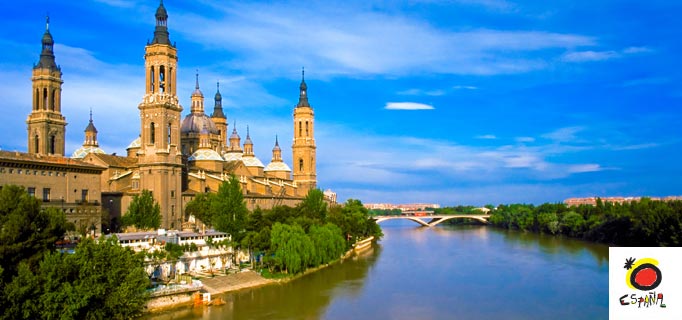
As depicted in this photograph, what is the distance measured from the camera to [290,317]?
20.7 m

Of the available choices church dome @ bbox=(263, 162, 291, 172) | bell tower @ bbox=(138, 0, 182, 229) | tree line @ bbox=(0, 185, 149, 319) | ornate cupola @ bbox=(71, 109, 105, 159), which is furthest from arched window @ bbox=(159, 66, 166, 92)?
church dome @ bbox=(263, 162, 291, 172)

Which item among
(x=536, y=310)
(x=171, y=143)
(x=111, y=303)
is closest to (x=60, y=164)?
(x=171, y=143)

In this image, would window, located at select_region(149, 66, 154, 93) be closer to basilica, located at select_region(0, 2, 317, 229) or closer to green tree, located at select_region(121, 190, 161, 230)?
basilica, located at select_region(0, 2, 317, 229)

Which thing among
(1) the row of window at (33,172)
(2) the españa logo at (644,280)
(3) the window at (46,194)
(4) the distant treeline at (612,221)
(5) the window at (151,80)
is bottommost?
(4) the distant treeline at (612,221)

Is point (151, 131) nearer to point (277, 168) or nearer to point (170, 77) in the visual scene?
point (170, 77)

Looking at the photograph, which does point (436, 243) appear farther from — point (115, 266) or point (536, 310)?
point (115, 266)

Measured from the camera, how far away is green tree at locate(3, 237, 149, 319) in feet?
49.4

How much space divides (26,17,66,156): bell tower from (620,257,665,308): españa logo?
38.3 meters

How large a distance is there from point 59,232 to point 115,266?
2.18 metres

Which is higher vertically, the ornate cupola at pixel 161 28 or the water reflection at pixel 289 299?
the ornate cupola at pixel 161 28

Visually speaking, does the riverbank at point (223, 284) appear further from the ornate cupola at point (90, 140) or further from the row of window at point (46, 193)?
the ornate cupola at point (90, 140)

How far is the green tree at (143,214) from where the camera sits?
107 ft

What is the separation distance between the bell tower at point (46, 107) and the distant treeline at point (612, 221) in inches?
1411

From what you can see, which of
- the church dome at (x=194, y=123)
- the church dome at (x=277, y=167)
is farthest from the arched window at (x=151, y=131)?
the church dome at (x=277, y=167)
